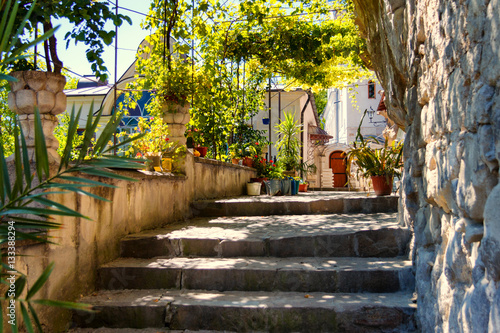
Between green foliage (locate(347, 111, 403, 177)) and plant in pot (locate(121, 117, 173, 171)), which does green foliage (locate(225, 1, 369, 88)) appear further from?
plant in pot (locate(121, 117, 173, 171))

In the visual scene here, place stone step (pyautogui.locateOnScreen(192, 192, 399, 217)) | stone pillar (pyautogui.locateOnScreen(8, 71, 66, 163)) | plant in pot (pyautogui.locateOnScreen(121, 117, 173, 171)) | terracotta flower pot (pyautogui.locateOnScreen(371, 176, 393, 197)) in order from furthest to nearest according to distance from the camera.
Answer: terracotta flower pot (pyautogui.locateOnScreen(371, 176, 393, 197))
stone step (pyautogui.locateOnScreen(192, 192, 399, 217))
plant in pot (pyautogui.locateOnScreen(121, 117, 173, 171))
stone pillar (pyautogui.locateOnScreen(8, 71, 66, 163))

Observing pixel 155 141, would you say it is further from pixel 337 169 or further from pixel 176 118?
pixel 337 169

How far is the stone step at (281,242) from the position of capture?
129 inches

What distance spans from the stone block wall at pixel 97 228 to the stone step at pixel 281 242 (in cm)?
23

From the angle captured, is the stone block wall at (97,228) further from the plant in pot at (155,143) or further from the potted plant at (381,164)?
the potted plant at (381,164)

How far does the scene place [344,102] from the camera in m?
21.2

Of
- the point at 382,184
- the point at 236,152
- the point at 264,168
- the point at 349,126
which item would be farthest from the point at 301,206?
the point at 349,126

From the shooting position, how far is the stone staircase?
2537mm

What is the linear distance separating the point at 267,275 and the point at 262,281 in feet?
0.18

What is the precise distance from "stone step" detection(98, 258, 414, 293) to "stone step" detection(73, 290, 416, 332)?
94 mm

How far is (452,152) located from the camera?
1.77 m

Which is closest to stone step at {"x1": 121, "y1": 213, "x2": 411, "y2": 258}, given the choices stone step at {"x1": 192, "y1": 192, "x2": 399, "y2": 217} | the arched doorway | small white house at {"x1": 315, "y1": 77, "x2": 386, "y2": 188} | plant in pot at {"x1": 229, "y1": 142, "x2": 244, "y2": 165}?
stone step at {"x1": 192, "y1": 192, "x2": 399, "y2": 217}

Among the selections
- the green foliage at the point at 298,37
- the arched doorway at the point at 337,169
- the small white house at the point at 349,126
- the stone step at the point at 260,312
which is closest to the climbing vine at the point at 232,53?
the green foliage at the point at 298,37

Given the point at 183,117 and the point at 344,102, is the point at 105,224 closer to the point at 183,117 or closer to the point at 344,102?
the point at 183,117
